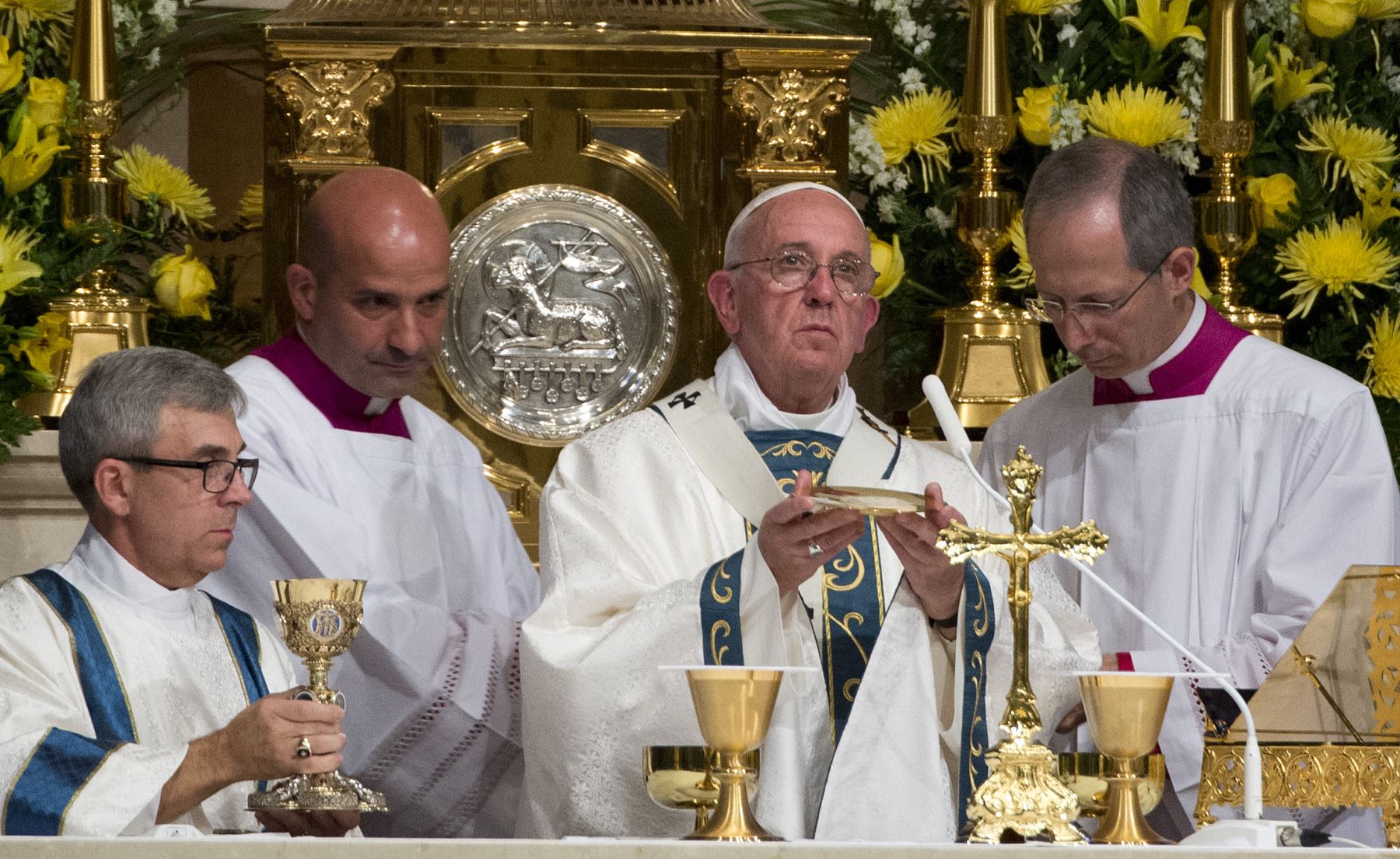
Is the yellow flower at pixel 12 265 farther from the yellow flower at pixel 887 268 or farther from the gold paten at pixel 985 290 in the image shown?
the gold paten at pixel 985 290

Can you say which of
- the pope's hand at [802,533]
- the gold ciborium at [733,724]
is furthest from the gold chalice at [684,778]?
the pope's hand at [802,533]

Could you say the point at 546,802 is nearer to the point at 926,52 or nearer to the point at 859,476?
the point at 859,476

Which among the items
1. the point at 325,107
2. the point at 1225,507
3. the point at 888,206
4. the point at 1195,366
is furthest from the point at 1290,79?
the point at 325,107

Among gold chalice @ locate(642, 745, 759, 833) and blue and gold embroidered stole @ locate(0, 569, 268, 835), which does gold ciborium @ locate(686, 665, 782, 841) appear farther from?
blue and gold embroidered stole @ locate(0, 569, 268, 835)

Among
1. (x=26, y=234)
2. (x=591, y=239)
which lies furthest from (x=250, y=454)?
(x=591, y=239)

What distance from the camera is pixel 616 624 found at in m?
4.98

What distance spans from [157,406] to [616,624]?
1.04 meters

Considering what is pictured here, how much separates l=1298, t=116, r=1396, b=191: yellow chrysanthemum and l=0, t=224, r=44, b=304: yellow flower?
12.0ft

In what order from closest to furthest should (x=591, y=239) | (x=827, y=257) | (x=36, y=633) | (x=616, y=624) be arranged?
1. (x=36, y=633)
2. (x=616, y=624)
3. (x=827, y=257)
4. (x=591, y=239)

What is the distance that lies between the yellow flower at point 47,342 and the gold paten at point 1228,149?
128 inches

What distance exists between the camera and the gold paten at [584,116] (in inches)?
272

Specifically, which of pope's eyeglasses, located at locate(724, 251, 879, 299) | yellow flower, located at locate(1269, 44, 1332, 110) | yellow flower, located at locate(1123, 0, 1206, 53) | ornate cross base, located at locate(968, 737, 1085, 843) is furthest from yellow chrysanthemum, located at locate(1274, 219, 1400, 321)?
ornate cross base, located at locate(968, 737, 1085, 843)

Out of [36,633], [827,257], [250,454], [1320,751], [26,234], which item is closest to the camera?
[1320,751]

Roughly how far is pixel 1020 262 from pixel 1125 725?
334 centimetres
